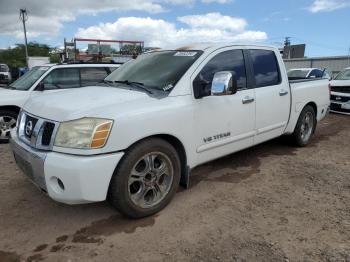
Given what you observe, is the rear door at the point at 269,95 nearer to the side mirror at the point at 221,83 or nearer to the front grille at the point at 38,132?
the side mirror at the point at 221,83

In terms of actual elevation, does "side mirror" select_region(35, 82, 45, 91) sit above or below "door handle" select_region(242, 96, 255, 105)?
below

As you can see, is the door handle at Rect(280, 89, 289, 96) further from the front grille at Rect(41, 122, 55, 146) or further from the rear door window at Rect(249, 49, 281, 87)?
the front grille at Rect(41, 122, 55, 146)

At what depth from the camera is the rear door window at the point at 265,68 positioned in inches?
194

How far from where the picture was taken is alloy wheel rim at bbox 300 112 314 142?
6215 millimetres

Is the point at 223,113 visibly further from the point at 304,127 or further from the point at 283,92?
the point at 304,127

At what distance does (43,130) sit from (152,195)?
1.27 metres

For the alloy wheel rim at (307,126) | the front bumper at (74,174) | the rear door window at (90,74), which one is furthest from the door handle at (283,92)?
the rear door window at (90,74)

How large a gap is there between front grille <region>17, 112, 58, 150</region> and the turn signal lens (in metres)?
0.40

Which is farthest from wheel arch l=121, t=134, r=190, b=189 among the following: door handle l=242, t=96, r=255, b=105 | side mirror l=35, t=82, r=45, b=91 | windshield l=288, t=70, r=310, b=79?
windshield l=288, t=70, r=310, b=79

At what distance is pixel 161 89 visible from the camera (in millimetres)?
3869

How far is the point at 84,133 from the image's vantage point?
3.15 metres

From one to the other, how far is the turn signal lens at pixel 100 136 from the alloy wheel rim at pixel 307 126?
4058mm

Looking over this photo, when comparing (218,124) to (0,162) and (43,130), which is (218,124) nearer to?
(43,130)

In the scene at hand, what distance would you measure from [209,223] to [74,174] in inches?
54.9
